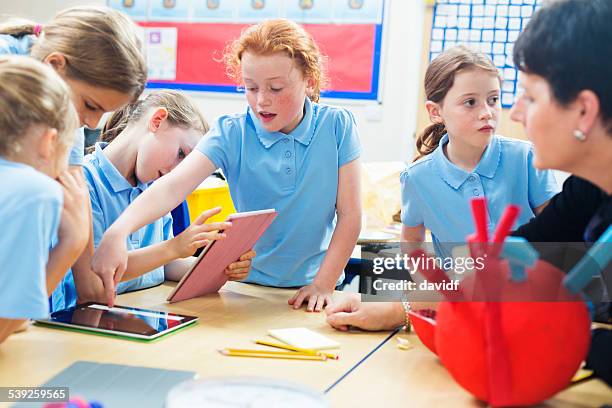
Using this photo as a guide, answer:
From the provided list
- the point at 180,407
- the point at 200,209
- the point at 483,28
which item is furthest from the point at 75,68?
the point at 483,28

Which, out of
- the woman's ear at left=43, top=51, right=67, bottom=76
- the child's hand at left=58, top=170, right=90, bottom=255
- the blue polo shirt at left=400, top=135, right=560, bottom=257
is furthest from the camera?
the blue polo shirt at left=400, top=135, right=560, bottom=257

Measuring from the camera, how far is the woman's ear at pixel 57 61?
130cm

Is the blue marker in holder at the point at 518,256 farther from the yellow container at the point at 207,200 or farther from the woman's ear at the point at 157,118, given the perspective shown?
the yellow container at the point at 207,200

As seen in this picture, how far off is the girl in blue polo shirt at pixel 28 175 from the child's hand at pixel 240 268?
55cm

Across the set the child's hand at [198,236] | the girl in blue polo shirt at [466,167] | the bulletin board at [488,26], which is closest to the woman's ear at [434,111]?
the girl in blue polo shirt at [466,167]

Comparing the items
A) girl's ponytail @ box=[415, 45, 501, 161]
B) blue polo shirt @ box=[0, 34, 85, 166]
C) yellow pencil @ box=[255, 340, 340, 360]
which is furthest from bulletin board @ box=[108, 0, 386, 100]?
yellow pencil @ box=[255, 340, 340, 360]

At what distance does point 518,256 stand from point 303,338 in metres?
0.47

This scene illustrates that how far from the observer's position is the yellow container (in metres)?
2.63

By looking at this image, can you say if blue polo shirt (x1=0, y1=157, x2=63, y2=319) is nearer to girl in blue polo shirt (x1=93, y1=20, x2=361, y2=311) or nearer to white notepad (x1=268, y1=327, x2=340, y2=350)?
white notepad (x1=268, y1=327, x2=340, y2=350)

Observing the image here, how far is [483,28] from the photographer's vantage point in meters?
4.40

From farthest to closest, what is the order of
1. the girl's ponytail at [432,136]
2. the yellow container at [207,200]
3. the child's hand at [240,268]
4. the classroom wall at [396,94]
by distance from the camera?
1. the classroom wall at [396,94]
2. the yellow container at [207,200]
3. the girl's ponytail at [432,136]
4. the child's hand at [240,268]

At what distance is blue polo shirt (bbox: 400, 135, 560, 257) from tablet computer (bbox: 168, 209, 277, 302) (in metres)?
0.48

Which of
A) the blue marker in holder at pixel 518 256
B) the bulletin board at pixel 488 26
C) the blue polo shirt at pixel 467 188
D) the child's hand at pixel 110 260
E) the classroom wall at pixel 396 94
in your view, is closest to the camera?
the blue marker in holder at pixel 518 256

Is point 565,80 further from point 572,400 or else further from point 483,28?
point 483,28
